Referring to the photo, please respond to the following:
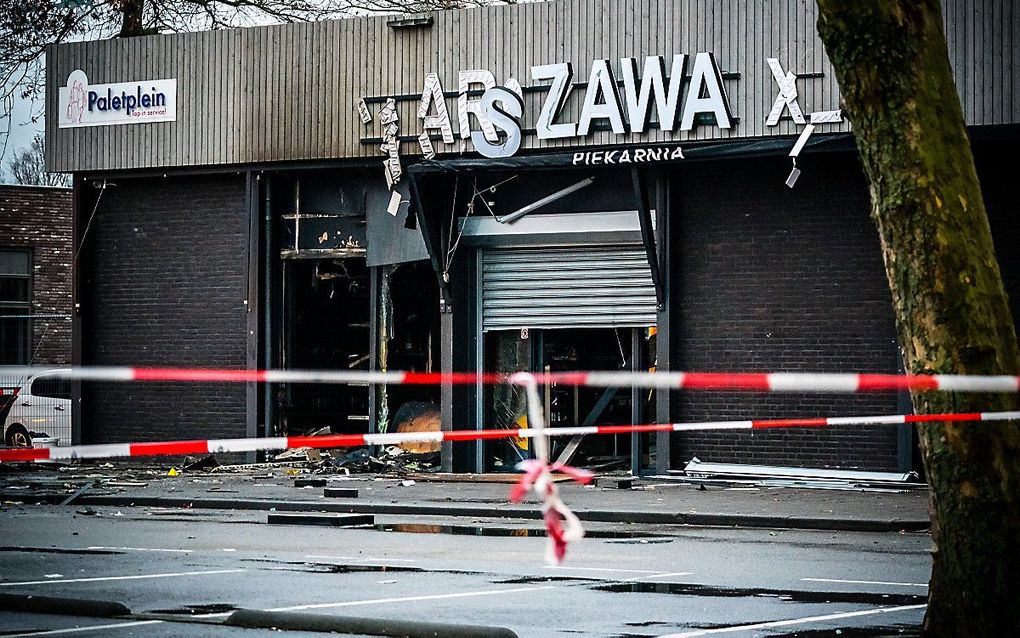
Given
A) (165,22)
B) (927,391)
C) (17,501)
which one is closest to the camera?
(927,391)

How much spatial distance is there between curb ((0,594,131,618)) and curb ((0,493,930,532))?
802 cm

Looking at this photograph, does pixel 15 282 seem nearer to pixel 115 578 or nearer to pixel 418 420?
pixel 418 420

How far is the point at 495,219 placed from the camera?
2206cm

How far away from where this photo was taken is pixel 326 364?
2436cm

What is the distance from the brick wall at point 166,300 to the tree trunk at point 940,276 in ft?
54.8

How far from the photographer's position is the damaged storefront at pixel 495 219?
20078 millimetres

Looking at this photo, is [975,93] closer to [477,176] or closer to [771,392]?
[771,392]

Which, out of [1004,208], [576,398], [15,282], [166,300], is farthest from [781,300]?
[15,282]

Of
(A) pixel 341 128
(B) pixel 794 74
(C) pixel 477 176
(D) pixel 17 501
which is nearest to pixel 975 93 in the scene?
(B) pixel 794 74

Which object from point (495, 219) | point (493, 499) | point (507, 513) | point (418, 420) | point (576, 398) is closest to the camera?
point (507, 513)

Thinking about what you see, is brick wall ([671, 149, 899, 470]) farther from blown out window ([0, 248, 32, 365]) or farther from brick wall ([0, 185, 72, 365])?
blown out window ([0, 248, 32, 365])

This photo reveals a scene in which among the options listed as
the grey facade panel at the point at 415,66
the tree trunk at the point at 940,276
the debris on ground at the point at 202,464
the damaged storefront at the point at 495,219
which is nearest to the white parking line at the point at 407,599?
the tree trunk at the point at 940,276

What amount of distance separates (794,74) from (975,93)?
91.3 inches

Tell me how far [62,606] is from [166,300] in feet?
50.6
